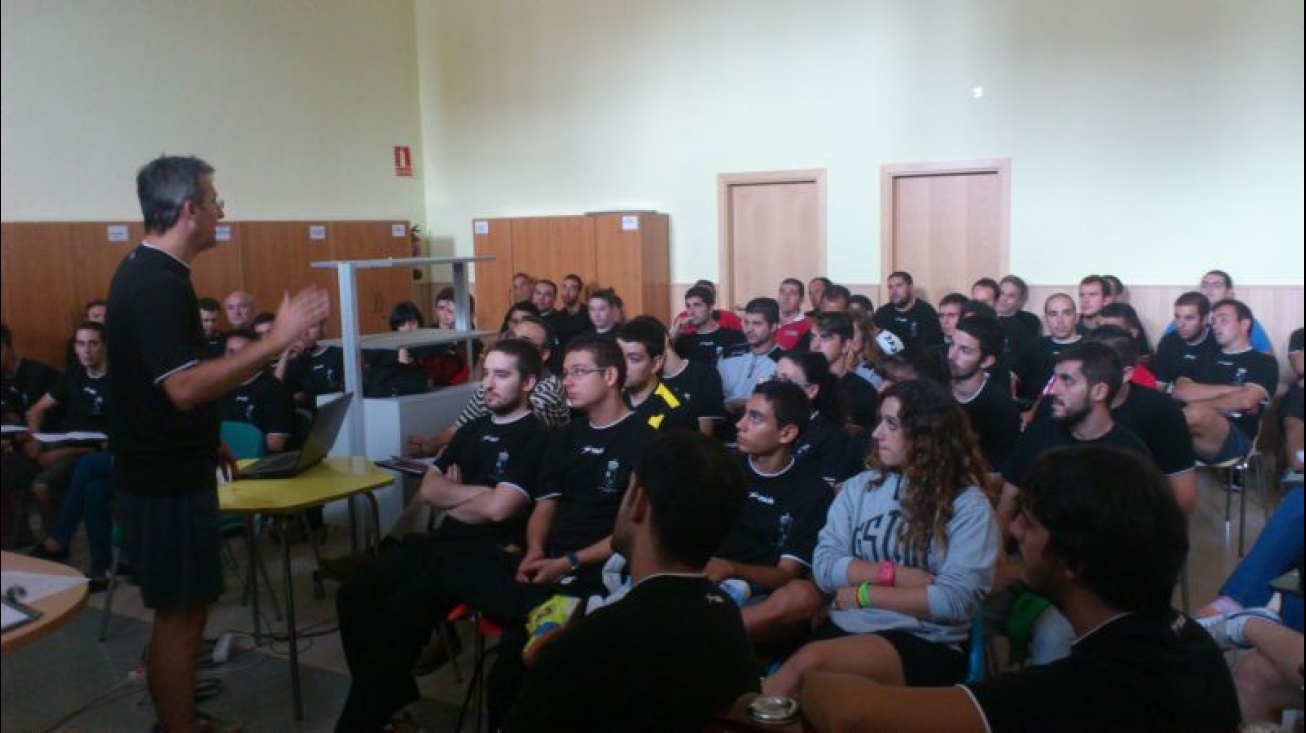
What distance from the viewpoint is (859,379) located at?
439cm

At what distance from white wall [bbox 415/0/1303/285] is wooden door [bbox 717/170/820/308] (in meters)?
0.13

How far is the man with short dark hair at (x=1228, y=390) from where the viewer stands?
447cm

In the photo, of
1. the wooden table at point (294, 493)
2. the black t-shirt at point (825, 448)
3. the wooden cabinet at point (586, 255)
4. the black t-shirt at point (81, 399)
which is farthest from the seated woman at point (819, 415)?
the wooden cabinet at point (586, 255)

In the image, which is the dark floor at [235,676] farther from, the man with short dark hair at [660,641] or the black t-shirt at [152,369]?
the man with short dark hair at [660,641]

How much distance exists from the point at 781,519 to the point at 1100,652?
132 centimetres

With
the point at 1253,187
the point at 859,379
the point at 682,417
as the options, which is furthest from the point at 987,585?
the point at 1253,187

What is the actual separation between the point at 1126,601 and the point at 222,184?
25.5ft

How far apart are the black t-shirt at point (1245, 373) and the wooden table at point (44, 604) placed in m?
4.77

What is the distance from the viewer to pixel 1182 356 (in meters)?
5.65

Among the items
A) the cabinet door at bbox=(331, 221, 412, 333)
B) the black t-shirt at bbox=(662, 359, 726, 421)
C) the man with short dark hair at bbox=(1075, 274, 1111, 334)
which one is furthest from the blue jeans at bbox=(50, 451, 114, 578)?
the cabinet door at bbox=(331, 221, 412, 333)

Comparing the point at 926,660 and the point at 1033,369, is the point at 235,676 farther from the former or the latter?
the point at 1033,369

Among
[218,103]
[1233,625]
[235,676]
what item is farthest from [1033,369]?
[218,103]

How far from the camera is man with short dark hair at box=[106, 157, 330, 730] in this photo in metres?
2.18

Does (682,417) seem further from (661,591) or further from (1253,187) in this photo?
(1253,187)
